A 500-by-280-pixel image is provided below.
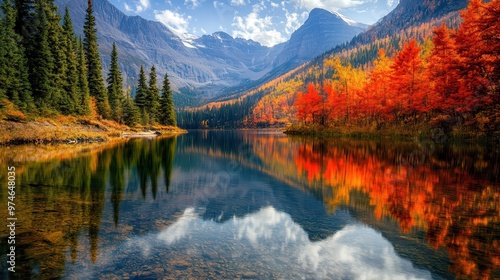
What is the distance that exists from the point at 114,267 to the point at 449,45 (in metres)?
41.8

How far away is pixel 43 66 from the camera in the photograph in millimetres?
42594

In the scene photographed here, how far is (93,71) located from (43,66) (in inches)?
806

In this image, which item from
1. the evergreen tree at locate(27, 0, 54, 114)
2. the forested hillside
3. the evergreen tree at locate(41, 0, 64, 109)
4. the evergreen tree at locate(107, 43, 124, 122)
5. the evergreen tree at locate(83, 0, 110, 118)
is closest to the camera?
the forested hillside

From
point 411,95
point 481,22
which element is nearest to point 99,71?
point 411,95

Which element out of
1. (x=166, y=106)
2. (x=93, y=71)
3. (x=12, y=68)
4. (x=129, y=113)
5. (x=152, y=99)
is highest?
(x=93, y=71)

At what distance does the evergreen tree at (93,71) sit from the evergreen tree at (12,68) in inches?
860

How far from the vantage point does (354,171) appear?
16.0 m

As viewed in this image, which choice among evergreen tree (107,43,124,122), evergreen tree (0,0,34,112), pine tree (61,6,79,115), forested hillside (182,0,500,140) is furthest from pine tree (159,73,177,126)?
evergreen tree (0,0,34,112)

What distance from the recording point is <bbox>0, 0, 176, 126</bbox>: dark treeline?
120 feet

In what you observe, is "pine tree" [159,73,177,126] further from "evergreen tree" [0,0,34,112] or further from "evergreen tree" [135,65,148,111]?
"evergreen tree" [0,0,34,112]

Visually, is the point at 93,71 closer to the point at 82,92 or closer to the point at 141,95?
the point at 82,92

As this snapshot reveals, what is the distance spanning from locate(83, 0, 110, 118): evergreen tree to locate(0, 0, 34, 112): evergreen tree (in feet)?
71.7

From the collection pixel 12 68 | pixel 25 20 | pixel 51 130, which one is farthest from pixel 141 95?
pixel 51 130

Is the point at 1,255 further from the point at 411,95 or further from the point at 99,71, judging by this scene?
the point at 99,71
